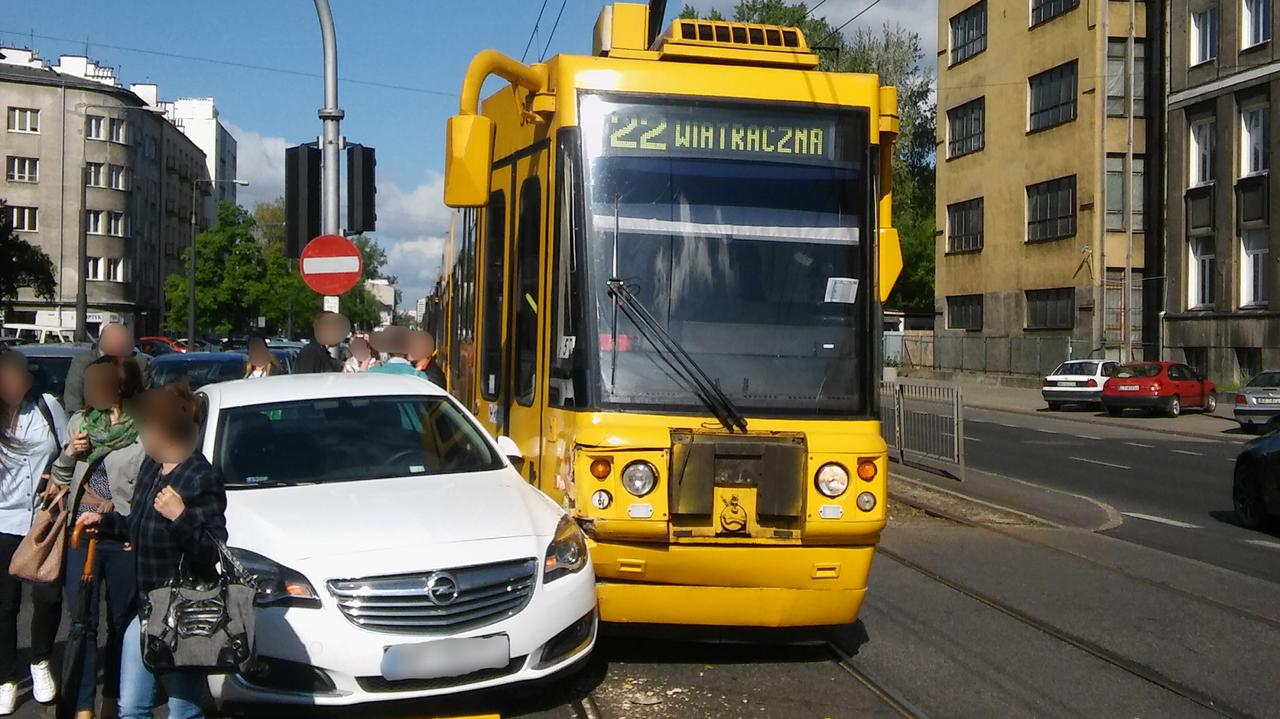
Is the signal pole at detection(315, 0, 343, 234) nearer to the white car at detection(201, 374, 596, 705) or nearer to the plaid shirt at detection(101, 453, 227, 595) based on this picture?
the white car at detection(201, 374, 596, 705)

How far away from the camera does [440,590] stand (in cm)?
546

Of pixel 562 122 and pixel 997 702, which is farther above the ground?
pixel 562 122

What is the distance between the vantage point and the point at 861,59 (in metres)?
66.2

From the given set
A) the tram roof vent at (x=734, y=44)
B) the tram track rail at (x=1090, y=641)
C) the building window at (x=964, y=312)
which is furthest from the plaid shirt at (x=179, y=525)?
the building window at (x=964, y=312)

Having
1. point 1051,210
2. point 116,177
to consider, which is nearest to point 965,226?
point 1051,210

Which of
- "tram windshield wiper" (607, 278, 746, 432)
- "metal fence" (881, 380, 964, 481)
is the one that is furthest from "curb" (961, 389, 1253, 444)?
"tram windshield wiper" (607, 278, 746, 432)

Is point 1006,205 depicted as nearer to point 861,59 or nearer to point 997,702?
point 861,59

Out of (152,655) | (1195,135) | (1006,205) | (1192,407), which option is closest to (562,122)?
(152,655)

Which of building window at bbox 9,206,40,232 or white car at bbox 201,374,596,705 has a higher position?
building window at bbox 9,206,40,232

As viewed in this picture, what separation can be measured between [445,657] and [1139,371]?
3264cm

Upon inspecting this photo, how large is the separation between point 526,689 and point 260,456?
1.91 m

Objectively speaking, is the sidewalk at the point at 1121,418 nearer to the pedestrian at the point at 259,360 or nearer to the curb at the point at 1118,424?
the curb at the point at 1118,424

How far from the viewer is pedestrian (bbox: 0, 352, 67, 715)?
5.74m

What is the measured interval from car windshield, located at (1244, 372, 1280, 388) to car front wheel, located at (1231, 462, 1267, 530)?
1735cm
